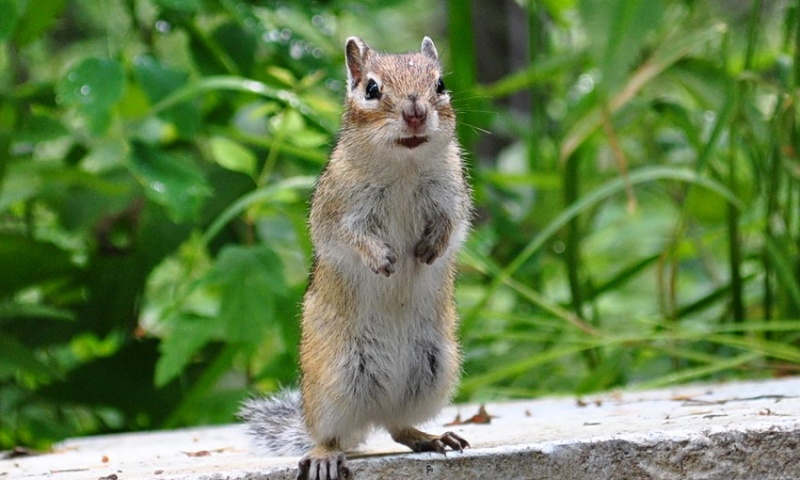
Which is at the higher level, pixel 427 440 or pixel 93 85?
pixel 93 85

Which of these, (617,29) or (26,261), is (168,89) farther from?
(617,29)

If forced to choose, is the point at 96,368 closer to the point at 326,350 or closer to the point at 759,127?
the point at 326,350

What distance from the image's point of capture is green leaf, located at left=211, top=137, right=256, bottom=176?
150 inches

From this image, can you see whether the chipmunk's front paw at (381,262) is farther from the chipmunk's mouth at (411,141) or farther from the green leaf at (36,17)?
the green leaf at (36,17)

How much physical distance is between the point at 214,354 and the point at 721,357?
1.87 meters

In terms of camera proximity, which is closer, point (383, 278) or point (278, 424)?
point (383, 278)

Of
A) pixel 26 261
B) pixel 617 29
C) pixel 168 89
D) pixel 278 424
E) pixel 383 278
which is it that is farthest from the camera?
pixel 26 261

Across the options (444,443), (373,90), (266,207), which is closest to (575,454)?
(444,443)

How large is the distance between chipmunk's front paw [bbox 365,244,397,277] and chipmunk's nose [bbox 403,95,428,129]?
0.83 ft

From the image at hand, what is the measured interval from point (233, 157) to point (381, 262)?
1843 mm

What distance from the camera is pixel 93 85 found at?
3.23 meters

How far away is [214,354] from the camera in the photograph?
409cm

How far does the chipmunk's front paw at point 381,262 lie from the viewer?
6.86 ft

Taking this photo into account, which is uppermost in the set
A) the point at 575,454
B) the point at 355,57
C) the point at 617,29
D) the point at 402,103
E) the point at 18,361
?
the point at 617,29
